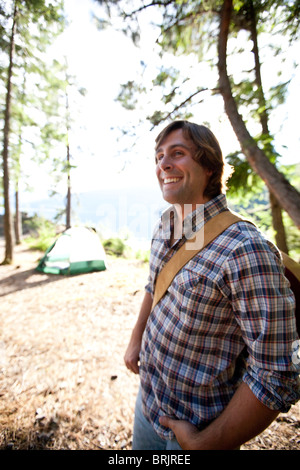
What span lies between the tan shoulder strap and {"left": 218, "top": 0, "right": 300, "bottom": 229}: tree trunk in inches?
112

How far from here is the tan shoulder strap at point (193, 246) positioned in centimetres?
103

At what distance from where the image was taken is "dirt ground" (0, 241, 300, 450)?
1973 mm

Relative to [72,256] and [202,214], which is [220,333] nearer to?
[202,214]

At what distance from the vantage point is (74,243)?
739 cm

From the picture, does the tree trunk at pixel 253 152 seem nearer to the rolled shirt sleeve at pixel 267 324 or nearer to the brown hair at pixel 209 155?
the brown hair at pixel 209 155

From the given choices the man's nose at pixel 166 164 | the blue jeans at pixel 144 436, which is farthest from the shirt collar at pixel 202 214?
the blue jeans at pixel 144 436

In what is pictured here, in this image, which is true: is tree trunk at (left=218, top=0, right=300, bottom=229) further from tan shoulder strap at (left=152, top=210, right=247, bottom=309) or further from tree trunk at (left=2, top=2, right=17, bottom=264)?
tree trunk at (left=2, top=2, right=17, bottom=264)

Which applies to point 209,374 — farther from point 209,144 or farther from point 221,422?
point 209,144

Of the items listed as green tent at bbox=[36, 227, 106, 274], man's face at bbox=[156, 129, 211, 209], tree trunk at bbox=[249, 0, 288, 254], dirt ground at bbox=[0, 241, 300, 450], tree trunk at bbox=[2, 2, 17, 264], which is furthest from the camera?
tree trunk at bbox=[2, 2, 17, 264]

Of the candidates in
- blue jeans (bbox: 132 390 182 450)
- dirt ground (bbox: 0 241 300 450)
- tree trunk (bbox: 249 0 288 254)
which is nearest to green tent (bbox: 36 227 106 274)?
dirt ground (bbox: 0 241 300 450)

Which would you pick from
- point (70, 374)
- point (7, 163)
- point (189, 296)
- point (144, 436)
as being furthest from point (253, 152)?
point (7, 163)

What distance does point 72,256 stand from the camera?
7281 mm

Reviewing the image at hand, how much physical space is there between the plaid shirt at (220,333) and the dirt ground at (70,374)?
4.51 ft

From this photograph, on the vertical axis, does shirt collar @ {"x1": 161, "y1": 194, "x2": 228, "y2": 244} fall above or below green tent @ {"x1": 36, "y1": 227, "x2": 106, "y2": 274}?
above
